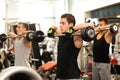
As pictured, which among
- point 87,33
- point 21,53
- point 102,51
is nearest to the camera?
point 87,33

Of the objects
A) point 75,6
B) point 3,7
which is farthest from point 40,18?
point 75,6

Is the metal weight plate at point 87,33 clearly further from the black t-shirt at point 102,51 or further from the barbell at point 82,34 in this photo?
the black t-shirt at point 102,51

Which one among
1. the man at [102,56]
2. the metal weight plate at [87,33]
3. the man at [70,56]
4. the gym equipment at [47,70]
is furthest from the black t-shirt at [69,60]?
the gym equipment at [47,70]

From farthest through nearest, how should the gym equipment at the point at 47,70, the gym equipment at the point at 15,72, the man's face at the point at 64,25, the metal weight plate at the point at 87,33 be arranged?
the gym equipment at the point at 47,70, the man's face at the point at 64,25, the metal weight plate at the point at 87,33, the gym equipment at the point at 15,72

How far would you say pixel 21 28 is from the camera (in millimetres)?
4059

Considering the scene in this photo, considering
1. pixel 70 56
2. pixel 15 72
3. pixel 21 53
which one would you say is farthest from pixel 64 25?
pixel 15 72

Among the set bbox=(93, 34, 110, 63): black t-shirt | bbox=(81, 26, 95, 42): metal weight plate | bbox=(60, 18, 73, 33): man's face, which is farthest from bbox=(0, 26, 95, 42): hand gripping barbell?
bbox=(93, 34, 110, 63): black t-shirt

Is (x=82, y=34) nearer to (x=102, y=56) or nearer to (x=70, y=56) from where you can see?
(x=70, y=56)

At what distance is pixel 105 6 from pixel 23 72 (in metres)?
6.80

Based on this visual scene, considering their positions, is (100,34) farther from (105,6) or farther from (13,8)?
(13,8)

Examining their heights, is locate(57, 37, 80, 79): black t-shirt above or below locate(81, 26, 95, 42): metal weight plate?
below

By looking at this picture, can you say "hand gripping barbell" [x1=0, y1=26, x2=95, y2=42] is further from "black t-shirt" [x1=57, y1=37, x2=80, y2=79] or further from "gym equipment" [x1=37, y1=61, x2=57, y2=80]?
"gym equipment" [x1=37, y1=61, x2=57, y2=80]

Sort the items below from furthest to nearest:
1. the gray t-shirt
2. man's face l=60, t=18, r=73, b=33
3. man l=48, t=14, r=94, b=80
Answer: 1. the gray t-shirt
2. man's face l=60, t=18, r=73, b=33
3. man l=48, t=14, r=94, b=80

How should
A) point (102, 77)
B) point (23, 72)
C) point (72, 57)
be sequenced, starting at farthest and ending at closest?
1. point (102, 77)
2. point (72, 57)
3. point (23, 72)
